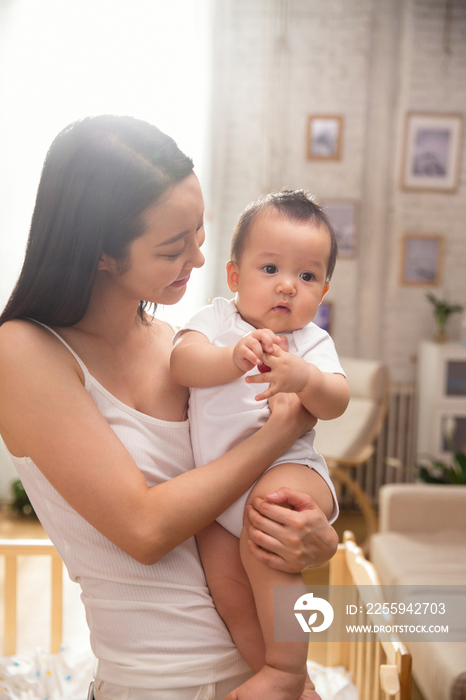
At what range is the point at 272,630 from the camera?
3.02 feet

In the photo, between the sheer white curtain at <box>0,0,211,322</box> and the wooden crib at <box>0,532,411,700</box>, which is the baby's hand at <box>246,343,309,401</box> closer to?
the wooden crib at <box>0,532,411,700</box>

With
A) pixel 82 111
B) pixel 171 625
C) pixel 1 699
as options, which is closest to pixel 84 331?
pixel 171 625

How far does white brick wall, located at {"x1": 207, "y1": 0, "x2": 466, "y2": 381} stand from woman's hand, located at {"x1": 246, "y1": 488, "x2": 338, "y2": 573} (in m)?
3.32

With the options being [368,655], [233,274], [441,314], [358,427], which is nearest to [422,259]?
[441,314]

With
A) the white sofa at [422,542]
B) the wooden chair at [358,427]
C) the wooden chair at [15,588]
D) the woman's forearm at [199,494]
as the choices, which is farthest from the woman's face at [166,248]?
the wooden chair at [358,427]

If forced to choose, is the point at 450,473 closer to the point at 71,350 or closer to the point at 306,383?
the point at 306,383

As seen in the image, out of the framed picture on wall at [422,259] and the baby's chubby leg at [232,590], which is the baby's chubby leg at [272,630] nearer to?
→ the baby's chubby leg at [232,590]

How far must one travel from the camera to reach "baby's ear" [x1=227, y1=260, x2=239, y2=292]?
113 cm

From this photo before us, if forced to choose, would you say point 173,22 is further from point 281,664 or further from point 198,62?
point 281,664

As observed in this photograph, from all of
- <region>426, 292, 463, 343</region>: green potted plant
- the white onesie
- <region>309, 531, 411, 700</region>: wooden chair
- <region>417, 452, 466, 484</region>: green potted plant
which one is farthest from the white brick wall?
the white onesie

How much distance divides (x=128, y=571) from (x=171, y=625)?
0.11 meters

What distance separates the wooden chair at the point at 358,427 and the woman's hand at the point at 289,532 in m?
2.54

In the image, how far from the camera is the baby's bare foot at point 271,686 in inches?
34.8

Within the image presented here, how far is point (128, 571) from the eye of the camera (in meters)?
0.95
